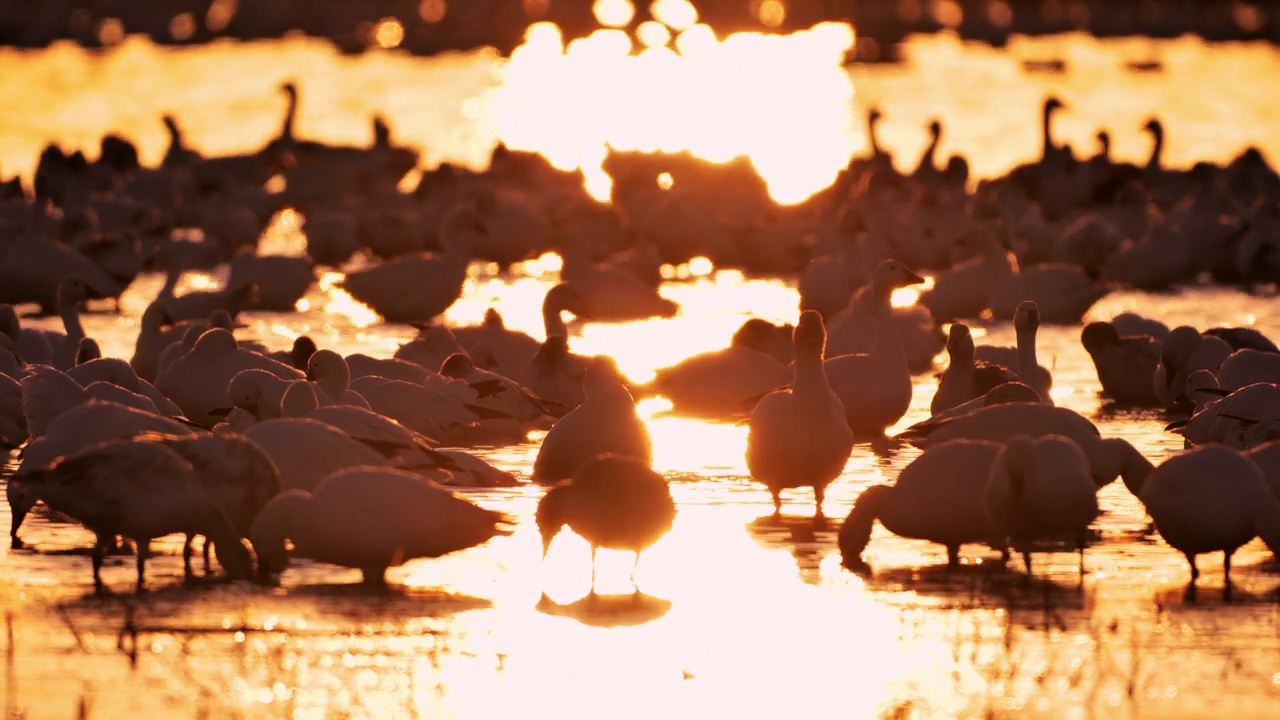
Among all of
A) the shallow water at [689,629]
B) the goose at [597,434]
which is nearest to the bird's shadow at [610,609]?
the shallow water at [689,629]

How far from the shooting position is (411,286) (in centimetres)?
2189

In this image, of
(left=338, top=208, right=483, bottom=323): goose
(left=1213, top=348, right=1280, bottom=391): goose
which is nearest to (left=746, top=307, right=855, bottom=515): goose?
(left=1213, top=348, right=1280, bottom=391): goose

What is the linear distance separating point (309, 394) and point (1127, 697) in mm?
5202

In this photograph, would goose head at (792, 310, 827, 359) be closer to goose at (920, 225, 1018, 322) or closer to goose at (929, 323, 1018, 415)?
goose at (929, 323, 1018, 415)

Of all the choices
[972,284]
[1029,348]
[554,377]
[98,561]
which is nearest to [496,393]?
[554,377]

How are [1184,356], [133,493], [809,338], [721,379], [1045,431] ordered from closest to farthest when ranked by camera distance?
[133,493] < [1045,431] < [809,338] < [1184,356] < [721,379]

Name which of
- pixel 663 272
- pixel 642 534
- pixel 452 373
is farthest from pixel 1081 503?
pixel 663 272

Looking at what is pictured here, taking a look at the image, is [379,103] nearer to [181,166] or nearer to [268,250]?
[181,166]

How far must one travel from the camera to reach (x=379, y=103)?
6231cm

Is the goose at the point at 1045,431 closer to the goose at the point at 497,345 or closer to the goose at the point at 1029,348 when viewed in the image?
the goose at the point at 1029,348

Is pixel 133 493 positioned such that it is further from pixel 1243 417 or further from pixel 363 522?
pixel 1243 417

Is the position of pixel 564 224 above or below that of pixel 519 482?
above

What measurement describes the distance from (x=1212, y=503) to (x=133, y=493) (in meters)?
4.57

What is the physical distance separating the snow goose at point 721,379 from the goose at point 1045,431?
3.91 m
